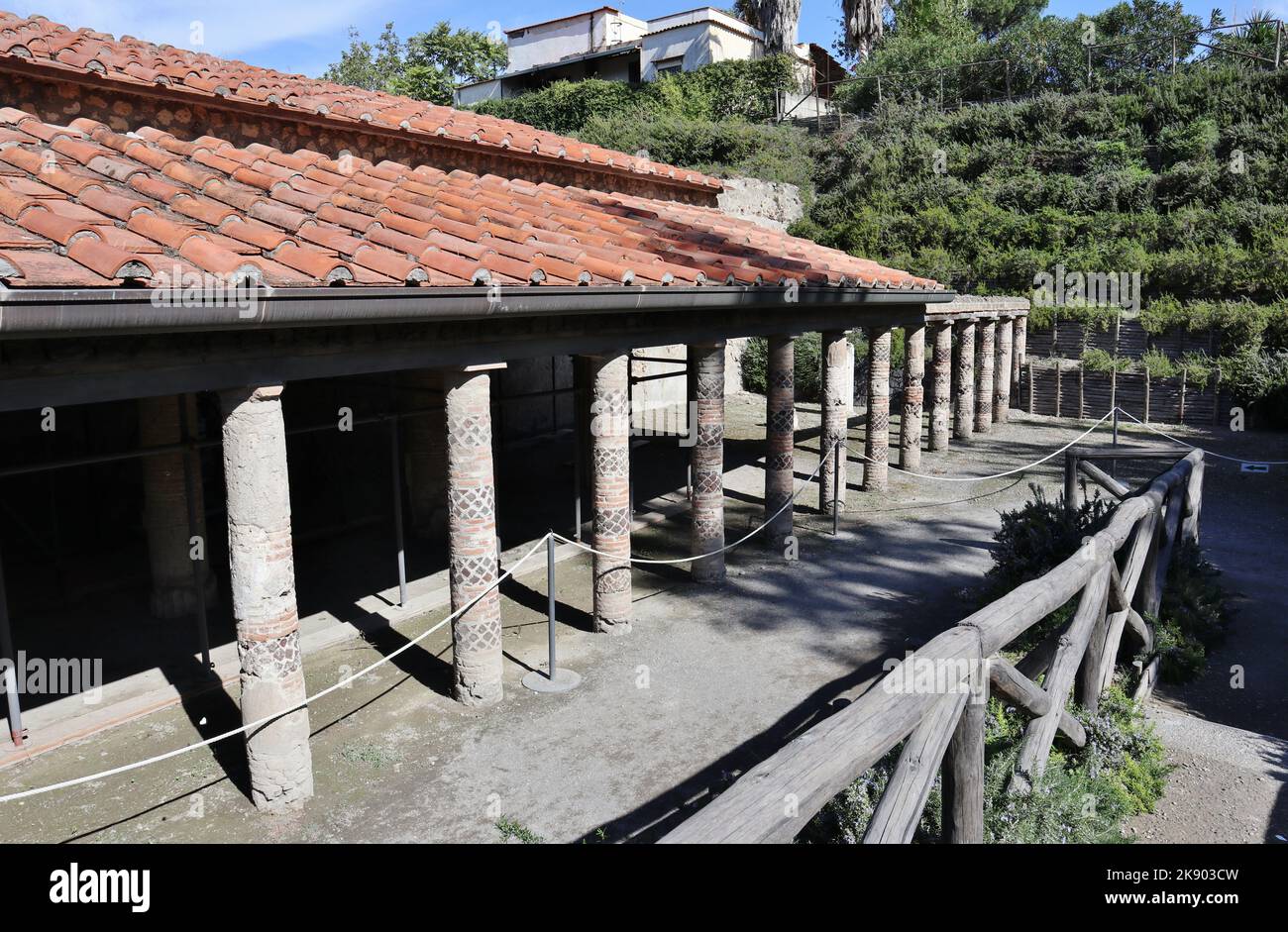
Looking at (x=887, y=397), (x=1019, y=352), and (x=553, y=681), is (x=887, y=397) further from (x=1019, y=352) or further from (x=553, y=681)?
(x=1019, y=352)

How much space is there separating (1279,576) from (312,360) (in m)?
9.42

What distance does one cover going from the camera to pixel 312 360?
205 inches

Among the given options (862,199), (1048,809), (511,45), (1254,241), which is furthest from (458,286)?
(511,45)

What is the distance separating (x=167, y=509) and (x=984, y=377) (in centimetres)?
1486

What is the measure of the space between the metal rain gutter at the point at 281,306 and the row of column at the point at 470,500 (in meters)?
0.70

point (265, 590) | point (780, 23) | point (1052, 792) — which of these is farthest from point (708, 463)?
point (780, 23)

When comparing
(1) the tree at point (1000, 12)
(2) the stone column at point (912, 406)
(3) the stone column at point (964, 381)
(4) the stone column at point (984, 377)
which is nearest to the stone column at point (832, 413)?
(2) the stone column at point (912, 406)

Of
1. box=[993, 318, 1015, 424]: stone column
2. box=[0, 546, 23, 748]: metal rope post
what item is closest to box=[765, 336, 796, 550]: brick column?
box=[0, 546, 23, 748]: metal rope post

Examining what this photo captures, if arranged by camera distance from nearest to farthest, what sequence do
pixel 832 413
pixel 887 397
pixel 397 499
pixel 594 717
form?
1. pixel 594 717
2. pixel 397 499
3. pixel 832 413
4. pixel 887 397

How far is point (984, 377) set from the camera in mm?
18266

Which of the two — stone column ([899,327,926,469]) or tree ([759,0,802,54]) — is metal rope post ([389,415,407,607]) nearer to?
stone column ([899,327,926,469])

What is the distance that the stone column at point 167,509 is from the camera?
818cm

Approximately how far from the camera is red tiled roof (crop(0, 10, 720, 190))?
6.79m

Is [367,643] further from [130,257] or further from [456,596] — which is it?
[130,257]
